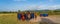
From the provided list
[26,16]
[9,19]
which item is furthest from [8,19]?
[26,16]

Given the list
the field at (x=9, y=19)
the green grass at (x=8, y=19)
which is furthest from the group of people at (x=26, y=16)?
the green grass at (x=8, y=19)

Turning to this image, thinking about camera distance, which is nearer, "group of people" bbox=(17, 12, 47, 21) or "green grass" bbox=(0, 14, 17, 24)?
"group of people" bbox=(17, 12, 47, 21)

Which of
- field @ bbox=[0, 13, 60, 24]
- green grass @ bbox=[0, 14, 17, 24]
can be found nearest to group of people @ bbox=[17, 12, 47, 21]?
field @ bbox=[0, 13, 60, 24]

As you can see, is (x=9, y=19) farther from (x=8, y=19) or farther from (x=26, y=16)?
(x=26, y=16)

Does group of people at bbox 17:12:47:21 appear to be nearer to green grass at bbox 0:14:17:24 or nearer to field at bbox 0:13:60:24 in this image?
field at bbox 0:13:60:24

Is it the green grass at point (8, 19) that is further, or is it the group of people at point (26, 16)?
the green grass at point (8, 19)

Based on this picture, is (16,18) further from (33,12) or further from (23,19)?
(33,12)

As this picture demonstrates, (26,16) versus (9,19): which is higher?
(26,16)

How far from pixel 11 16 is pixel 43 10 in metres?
1.05

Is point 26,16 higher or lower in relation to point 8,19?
higher

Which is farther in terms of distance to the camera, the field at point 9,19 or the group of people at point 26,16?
the field at point 9,19

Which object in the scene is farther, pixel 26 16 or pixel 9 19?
pixel 9 19

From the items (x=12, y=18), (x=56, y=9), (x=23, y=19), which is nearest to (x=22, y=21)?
(x=23, y=19)

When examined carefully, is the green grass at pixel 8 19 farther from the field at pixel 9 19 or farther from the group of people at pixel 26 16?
the group of people at pixel 26 16
